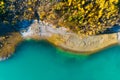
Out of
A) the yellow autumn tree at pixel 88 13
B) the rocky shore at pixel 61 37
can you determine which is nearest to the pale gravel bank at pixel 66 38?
the rocky shore at pixel 61 37

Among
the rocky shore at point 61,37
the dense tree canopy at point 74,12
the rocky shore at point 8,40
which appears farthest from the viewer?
the rocky shore at point 61,37

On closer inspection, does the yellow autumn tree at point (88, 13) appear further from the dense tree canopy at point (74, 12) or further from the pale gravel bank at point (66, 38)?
the pale gravel bank at point (66, 38)

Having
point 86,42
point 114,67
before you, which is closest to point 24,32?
point 86,42

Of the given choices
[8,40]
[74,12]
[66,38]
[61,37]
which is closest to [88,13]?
[74,12]

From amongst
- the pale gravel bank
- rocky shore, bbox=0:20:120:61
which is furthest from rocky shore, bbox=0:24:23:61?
the pale gravel bank

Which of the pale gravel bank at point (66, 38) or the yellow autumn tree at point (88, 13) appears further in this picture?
the pale gravel bank at point (66, 38)

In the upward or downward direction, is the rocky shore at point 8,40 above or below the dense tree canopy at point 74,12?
below

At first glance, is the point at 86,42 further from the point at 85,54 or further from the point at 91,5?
the point at 91,5

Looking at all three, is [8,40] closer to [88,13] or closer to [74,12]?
[74,12]
